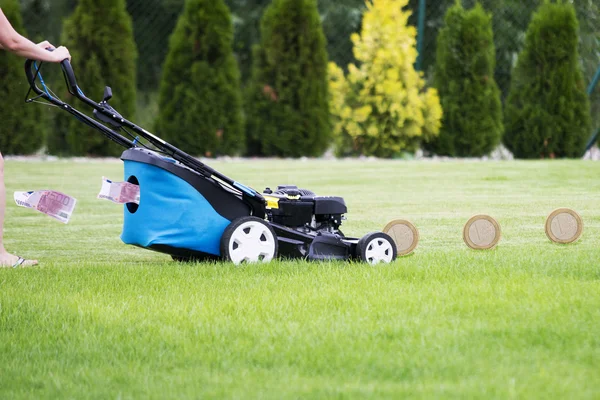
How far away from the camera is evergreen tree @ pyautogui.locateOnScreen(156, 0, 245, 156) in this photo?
14383 millimetres

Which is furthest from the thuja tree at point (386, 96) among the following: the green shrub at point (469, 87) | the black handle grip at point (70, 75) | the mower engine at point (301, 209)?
the black handle grip at point (70, 75)

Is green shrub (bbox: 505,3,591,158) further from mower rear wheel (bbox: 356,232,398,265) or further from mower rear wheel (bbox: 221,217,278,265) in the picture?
mower rear wheel (bbox: 221,217,278,265)

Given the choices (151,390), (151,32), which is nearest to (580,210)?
(151,390)

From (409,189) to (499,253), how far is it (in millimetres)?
4873

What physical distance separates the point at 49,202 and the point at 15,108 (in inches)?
382

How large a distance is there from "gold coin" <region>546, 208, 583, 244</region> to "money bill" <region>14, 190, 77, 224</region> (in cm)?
300

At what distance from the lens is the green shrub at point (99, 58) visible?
14.3m

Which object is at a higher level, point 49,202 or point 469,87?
point 469,87

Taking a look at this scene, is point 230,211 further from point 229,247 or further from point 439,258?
point 439,258

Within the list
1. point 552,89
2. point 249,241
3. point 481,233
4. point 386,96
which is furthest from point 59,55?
point 552,89

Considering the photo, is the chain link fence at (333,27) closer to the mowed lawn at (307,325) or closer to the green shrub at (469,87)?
the green shrub at (469,87)

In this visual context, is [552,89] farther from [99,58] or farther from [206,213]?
[206,213]

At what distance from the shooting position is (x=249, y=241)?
201 inches

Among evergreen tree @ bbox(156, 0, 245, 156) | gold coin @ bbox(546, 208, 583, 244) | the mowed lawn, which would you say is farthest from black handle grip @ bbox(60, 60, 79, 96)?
evergreen tree @ bbox(156, 0, 245, 156)
